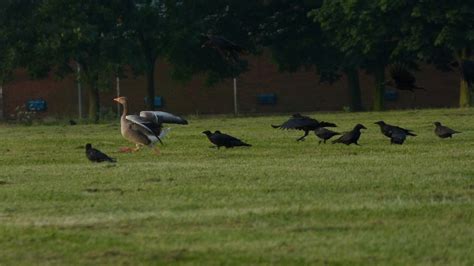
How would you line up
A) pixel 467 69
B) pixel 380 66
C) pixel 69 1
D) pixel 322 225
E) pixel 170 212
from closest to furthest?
pixel 322 225 → pixel 170 212 → pixel 467 69 → pixel 69 1 → pixel 380 66

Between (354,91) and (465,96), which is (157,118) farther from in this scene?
A: (354,91)

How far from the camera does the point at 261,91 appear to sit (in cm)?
8225

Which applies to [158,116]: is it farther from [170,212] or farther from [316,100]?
[316,100]

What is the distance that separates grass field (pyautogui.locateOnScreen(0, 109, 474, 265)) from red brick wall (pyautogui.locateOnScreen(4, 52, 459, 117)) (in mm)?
54149

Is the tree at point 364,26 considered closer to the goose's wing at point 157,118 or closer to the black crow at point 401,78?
the goose's wing at point 157,118

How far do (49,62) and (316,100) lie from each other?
24589 mm

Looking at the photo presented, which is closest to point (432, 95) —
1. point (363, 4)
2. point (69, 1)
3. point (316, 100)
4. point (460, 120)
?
point (316, 100)

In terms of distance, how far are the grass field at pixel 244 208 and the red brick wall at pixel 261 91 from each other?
54149 mm

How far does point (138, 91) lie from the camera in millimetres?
81375

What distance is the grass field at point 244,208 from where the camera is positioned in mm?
12227

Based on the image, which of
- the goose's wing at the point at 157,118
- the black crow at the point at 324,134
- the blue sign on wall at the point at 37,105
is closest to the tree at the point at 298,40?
the blue sign on wall at the point at 37,105

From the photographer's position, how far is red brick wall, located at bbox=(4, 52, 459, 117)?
265ft

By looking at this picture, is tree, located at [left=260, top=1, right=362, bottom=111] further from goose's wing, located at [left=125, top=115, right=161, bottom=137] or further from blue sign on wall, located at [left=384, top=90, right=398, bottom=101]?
goose's wing, located at [left=125, top=115, right=161, bottom=137]

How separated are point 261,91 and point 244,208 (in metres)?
66.8
